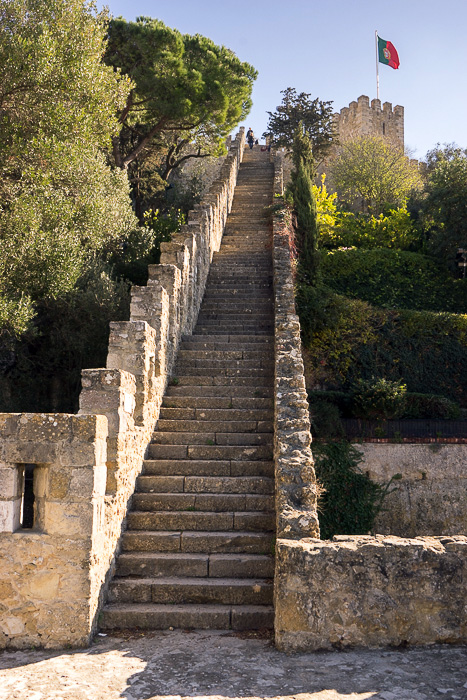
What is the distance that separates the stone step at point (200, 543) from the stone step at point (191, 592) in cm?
52

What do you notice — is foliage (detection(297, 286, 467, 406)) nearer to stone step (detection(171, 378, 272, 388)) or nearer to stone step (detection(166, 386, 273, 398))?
stone step (detection(171, 378, 272, 388))

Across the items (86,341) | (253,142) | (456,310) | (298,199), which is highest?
(253,142)

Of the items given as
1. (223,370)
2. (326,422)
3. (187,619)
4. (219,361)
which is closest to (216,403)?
(223,370)

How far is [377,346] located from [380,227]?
1110cm

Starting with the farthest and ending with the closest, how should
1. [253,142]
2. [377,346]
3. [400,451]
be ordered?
[253,142] → [377,346] → [400,451]

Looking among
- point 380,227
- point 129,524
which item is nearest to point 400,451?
point 129,524

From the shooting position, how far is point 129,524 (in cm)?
784

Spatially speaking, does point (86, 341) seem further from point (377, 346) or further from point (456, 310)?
point (456, 310)

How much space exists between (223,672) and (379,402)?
1008 cm

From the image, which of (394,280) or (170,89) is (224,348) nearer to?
(394,280)

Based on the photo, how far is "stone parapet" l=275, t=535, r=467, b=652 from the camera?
231 inches

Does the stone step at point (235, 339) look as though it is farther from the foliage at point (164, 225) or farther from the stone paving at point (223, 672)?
the foliage at point (164, 225)

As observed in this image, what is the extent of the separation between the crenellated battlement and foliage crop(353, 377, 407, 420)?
31026 millimetres

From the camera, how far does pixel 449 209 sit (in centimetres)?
2338
